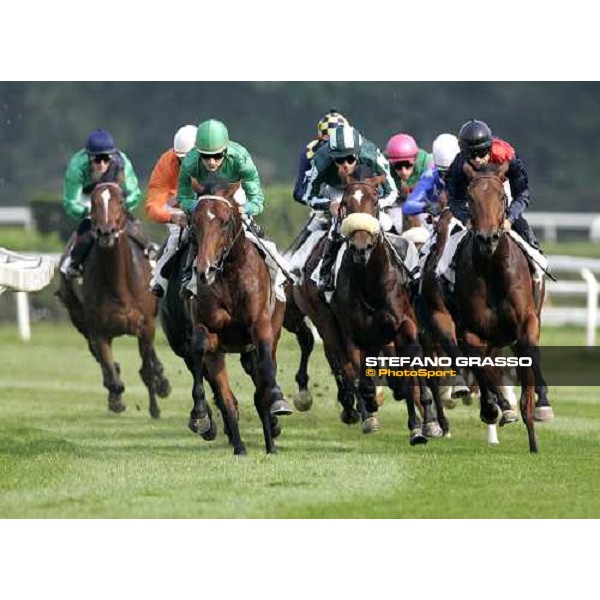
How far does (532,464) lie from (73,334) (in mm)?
13924

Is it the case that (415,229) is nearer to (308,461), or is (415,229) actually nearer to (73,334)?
(308,461)

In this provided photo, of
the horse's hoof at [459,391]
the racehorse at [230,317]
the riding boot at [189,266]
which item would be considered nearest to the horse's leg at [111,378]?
the racehorse at [230,317]

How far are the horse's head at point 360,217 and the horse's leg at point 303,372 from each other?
270 centimetres

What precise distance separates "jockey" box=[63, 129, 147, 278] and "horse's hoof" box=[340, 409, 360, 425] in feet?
8.49

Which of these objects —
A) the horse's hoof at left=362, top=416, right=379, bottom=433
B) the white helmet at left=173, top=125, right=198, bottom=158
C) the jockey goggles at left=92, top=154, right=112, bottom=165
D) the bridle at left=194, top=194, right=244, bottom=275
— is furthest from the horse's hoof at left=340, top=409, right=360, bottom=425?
the jockey goggles at left=92, top=154, right=112, bottom=165

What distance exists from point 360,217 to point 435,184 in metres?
2.27

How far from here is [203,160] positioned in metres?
11.6

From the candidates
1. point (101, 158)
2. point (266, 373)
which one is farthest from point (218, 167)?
point (101, 158)

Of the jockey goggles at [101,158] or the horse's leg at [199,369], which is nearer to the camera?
the horse's leg at [199,369]

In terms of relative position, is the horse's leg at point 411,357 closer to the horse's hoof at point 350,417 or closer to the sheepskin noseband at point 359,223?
the sheepskin noseband at point 359,223

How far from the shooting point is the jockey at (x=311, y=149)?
12.9 m

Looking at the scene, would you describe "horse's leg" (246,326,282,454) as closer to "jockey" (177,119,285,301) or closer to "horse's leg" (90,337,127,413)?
"jockey" (177,119,285,301)

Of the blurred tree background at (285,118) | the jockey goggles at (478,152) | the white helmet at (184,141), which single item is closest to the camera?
the jockey goggles at (478,152)

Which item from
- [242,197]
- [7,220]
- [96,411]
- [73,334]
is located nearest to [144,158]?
[7,220]
